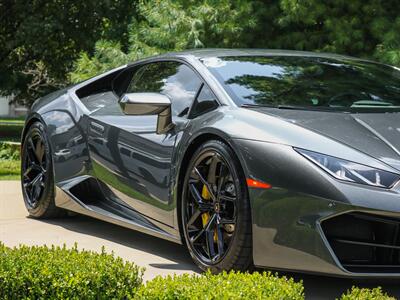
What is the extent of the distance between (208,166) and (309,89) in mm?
857

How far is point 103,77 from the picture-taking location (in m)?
6.48

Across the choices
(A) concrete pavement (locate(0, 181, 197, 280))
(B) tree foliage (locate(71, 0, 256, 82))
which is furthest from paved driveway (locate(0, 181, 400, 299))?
(B) tree foliage (locate(71, 0, 256, 82))

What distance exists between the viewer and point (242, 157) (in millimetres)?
4312

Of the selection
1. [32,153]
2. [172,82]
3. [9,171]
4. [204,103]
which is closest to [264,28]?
[9,171]

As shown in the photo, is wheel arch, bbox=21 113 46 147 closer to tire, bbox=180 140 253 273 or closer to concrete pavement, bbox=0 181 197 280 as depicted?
concrete pavement, bbox=0 181 197 280

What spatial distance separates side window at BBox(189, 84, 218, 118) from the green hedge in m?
1.51

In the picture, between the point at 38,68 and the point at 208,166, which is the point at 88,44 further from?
the point at 208,166

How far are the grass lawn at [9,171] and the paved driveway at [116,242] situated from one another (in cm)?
244

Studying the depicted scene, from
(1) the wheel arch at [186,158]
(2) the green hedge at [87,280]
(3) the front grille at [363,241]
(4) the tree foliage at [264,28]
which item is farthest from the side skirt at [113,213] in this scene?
(4) the tree foliage at [264,28]

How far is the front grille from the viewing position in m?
4.00

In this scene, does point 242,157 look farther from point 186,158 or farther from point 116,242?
point 116,242

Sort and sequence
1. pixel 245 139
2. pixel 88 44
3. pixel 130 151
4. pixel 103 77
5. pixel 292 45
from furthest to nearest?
pixel 88 44
pixel 292 45
pixel 103 77
pixel 130 151
pixel 245 139

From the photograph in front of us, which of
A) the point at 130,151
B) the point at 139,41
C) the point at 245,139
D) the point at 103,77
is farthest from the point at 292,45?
the point at 245,139

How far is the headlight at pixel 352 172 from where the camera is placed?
3.91 metres
